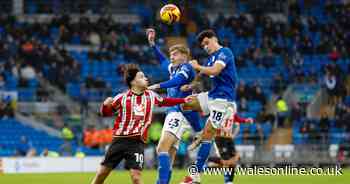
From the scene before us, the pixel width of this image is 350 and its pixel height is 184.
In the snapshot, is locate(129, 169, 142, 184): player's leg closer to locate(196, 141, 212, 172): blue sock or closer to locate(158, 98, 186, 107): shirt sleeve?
locate(158, 98, 186, 107): shirt sleeve

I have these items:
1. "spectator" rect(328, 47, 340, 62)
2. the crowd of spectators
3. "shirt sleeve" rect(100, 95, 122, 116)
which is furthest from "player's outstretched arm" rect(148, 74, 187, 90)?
"spectator" rect(328, 47, 340, 62)

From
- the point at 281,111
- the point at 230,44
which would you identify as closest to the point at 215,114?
the point at 281,111

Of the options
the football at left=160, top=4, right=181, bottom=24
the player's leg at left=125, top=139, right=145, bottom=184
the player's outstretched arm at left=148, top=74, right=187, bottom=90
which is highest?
the football at left=160, top=4, right=181, bottom=24

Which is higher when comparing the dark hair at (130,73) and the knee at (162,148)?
the dark hair at (130,73)

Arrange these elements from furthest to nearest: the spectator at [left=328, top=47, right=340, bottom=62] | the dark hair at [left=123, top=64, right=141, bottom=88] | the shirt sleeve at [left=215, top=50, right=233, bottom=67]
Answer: the spectator at [left=328, top=47, right=340, bottom=62] < the shirt sleeve at [left=215, top=50, right=233, bottom=67] < the dark hair at [left=123, top=64, right=141, bottom=88]

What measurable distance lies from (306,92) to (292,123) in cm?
249

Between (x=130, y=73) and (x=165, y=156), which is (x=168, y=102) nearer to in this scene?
(x=130, y=73)

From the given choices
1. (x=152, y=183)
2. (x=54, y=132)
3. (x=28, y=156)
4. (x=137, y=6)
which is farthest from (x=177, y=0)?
(x=152, y=183)

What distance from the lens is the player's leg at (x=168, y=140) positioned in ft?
46.8

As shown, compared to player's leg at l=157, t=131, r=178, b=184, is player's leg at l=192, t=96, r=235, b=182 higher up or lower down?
higher up

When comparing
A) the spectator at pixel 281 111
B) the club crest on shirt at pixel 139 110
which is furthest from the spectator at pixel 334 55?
the club crest on shirt at pixel 139 110

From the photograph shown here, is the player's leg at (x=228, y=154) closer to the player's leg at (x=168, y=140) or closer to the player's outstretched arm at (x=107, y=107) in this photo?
the player's leg at (x=168, y=140)

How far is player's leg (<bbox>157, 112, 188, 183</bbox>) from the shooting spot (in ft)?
46.8

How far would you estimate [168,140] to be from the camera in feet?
49.2
